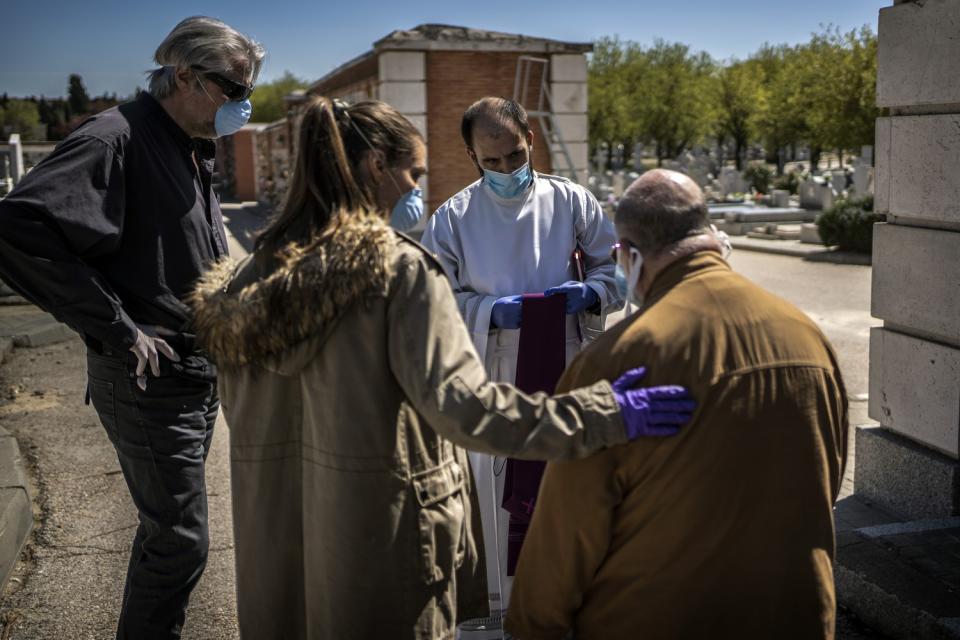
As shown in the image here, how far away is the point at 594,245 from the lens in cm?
378

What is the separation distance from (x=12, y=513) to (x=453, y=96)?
13.6m

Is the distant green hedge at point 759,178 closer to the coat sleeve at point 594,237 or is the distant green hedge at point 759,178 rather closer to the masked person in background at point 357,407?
the coat sleeve at point 594,237

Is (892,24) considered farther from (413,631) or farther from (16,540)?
(16,540)

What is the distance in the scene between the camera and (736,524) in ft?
6.47

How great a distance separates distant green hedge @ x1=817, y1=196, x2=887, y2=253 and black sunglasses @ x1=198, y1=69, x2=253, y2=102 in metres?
14.9

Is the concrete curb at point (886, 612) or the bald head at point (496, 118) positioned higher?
the bald head at point (496, 118)

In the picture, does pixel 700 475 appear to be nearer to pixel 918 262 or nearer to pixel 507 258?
pixel 507 258

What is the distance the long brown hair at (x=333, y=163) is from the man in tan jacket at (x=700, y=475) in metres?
0.56

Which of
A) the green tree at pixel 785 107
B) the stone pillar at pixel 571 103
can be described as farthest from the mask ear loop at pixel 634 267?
the green tree at pixel 785 107

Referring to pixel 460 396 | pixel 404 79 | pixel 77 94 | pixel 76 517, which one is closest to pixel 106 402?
pixel 460 396

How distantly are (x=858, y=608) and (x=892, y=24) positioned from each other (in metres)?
2.53

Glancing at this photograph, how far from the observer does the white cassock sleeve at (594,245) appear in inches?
145

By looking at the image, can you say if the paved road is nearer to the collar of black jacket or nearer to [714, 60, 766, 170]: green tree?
the collar of black jacket

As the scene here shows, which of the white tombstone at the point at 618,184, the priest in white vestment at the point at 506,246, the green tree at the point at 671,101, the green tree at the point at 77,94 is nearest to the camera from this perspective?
the priest in white vestment at the point at 506,246
